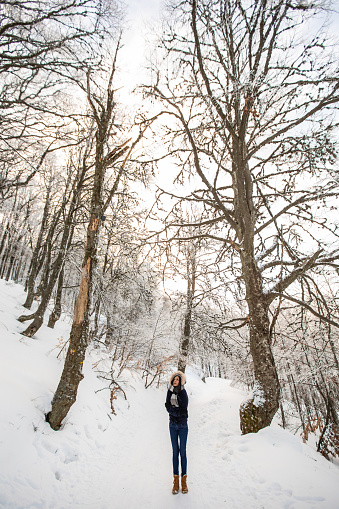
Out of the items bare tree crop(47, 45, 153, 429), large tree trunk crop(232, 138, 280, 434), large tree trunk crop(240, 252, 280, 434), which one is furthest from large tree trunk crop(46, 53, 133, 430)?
large tree trunk crop(240, 252, 280, 434)

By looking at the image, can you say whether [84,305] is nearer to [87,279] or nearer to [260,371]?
[87,279]

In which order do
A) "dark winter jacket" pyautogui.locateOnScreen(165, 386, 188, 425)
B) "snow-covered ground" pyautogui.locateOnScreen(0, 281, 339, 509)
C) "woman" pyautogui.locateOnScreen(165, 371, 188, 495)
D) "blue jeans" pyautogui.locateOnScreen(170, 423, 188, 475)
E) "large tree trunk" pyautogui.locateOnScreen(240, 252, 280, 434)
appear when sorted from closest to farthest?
"snow-covered ground" pyautogui.locateOnScreen(0, 281, 339, 509) → "blue jeans" pyautogui.locateOnScreen(170, 423, 188, 475) → "woman" pyautogui.locateOnScreen(165, 371, 188, 495) → "large tree trunk" pyautogui.locateOnScreen(240, 252, 280, 434) → "dark winter jacket" pyautogui.locateOnScreen(165, 386, 188, 425)

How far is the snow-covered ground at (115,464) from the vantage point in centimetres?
269

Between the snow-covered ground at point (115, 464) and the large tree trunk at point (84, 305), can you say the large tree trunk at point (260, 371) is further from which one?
the large tree trunk at point (84, 305)

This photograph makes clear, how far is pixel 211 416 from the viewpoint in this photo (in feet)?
24.2

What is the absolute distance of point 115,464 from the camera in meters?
4.00

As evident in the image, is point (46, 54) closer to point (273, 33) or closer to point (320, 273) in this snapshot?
point (273, 33)

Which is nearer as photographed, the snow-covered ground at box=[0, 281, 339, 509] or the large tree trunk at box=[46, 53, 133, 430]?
the snow-covered ground at box=[0, 281, 339, 509]

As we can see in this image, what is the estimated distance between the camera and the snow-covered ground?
8.81 feet

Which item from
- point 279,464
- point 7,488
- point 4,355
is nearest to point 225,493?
point 279,464

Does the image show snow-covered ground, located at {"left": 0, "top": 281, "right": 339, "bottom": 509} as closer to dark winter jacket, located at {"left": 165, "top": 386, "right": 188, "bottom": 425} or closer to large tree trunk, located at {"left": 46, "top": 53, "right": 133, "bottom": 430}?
large tree trunk, located at {"left": 46, "top": 53, "right": 133, "bottom": 430}

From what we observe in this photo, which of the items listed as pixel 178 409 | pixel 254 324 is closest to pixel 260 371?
pixel 254 324

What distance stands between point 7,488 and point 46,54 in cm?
567

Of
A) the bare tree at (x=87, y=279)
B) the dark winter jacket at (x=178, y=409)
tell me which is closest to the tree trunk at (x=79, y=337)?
the bare tree at (x=87, y=279)
